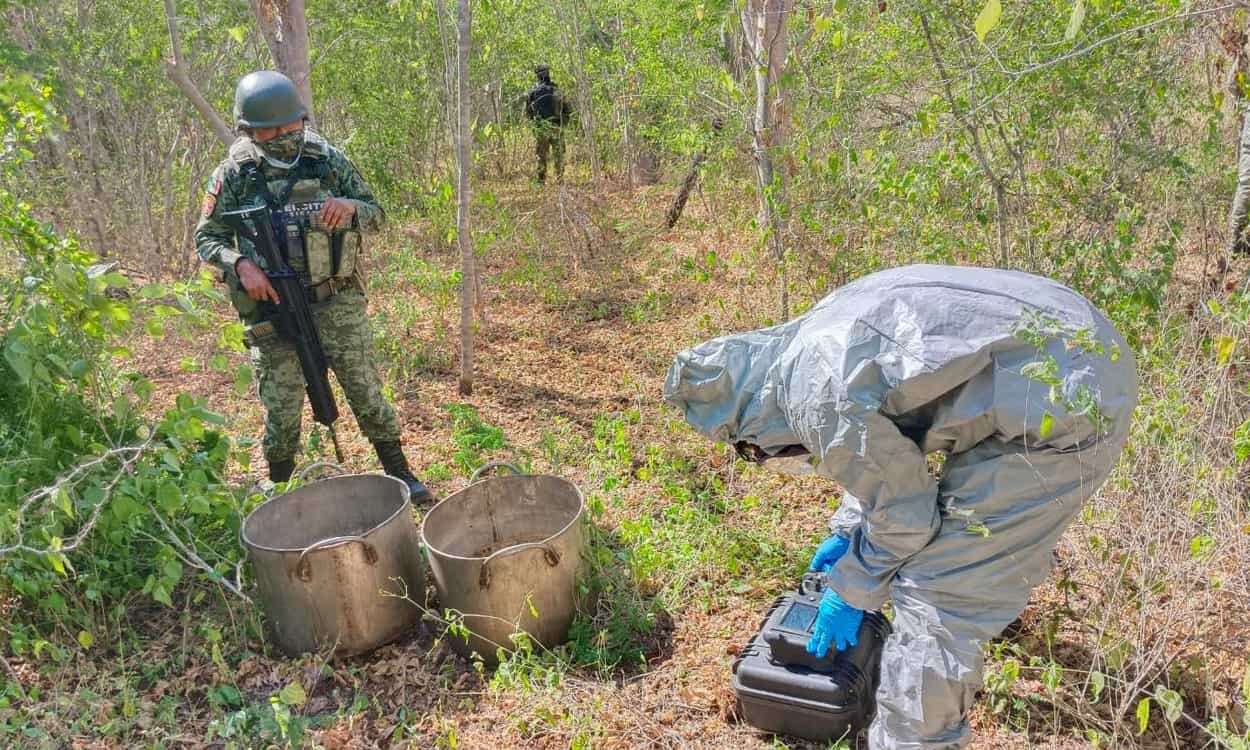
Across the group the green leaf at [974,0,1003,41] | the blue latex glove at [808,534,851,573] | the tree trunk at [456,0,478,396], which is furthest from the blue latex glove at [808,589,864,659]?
the tree trunk at [456,0,478,396]

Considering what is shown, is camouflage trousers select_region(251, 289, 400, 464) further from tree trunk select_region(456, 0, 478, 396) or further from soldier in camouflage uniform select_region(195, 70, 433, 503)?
tree trunk select_region(456, 0, 478, 396)

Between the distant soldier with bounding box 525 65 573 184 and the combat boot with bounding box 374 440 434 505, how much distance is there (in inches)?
197

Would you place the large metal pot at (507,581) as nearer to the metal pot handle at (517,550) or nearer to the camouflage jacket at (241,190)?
the metal pot handle at (517,550)

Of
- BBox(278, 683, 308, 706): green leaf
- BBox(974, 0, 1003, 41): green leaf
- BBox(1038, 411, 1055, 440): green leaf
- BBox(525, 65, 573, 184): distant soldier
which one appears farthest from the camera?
BBox(525, 65, 573, 184): distant soldier

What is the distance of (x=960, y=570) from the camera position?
2.21 m

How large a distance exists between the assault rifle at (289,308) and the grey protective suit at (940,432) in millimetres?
1945

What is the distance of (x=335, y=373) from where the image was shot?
12.2 ft

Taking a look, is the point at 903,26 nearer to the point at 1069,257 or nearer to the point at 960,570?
the point at 1069,257

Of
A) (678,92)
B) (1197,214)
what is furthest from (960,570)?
(678,92)

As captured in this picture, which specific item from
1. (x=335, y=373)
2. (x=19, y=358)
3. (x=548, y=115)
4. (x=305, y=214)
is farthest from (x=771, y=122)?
(x=548, y=115)

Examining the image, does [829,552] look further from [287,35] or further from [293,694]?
[287,35]

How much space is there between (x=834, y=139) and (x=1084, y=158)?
4.89 ft

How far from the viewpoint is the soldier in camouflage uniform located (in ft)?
11.1

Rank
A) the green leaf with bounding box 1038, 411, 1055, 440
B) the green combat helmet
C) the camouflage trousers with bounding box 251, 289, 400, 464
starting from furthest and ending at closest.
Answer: the camouflage trousers with bounding box 251, 289, 400, 464 → the green combat helmet → the green leaf with bounding box 1038, 411, 1055, 440
